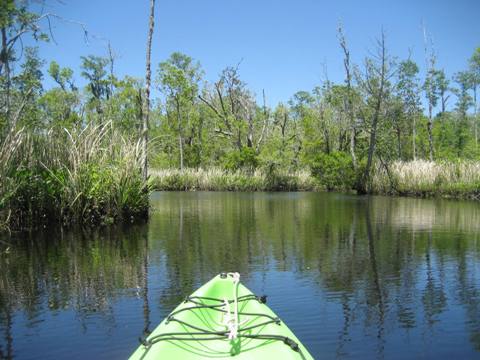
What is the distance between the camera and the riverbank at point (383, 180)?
84.4 ft

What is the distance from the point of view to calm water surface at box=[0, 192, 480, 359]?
515 cm

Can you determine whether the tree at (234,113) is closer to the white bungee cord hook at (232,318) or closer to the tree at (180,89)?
the tree at (180,89)

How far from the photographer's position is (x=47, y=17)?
10.8 meters

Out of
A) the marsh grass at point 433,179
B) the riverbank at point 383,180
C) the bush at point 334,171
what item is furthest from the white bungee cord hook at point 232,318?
the bush at point 334,171

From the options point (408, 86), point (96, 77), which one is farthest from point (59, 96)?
point (408, 86)

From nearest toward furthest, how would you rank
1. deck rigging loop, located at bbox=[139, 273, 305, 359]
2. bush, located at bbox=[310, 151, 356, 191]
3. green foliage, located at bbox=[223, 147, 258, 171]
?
deck rigging loop, located at bbox=[139, 273, 305, 359] → bush, located at bbox=[310, 151, 356, 191] → green foliage, located at bbox=[223, 147, 258, 171]

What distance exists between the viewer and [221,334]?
4172 mm

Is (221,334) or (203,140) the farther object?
(203,140)

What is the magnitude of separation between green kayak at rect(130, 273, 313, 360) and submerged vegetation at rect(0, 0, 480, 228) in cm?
737

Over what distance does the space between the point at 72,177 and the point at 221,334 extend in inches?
377

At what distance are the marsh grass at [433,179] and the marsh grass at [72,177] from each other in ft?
61.4

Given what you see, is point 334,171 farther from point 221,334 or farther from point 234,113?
point 221,334

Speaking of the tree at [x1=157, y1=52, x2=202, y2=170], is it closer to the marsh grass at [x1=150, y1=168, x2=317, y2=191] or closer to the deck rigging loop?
the marsh grass at [x1=150, y1=168, x2=317, y2=191]

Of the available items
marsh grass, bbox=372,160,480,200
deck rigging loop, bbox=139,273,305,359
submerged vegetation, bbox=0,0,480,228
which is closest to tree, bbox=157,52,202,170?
submerged vegetation, bbox=0,0,480,228
